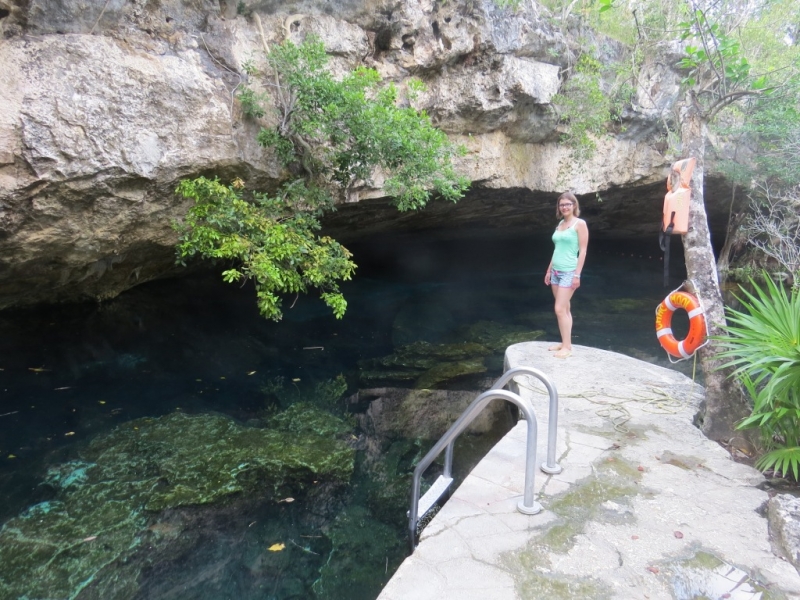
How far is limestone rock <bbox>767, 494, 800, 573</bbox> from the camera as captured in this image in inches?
85.4

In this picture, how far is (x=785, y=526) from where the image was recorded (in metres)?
2.26

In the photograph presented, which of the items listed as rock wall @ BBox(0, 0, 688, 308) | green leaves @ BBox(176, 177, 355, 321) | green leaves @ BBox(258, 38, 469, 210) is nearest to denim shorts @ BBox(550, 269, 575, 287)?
green leaves @ BBox(258, 38, 469, 210)

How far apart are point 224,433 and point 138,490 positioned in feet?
3.12

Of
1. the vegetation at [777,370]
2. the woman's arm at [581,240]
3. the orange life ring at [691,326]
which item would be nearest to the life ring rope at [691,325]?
the orange life ring at [691,326]

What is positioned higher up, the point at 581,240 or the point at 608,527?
the point at 581,240

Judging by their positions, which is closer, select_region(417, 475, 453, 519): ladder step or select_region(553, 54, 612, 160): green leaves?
select_region(417, 475, 453, 519): ladder step

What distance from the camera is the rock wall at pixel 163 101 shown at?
390 centimetres

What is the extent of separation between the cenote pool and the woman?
1171 mm

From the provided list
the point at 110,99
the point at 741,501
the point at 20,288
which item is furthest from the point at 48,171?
the point at 741,501

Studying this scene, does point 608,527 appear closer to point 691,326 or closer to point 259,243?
point 691,326

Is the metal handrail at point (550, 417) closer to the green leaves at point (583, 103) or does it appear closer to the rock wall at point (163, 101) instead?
the rock wall at point (163, 101)

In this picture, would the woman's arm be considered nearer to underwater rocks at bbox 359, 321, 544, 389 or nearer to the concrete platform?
the concrete platform

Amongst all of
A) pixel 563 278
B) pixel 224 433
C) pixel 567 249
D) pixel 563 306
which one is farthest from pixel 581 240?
pixel 224 433

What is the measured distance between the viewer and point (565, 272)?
4.45 meters
